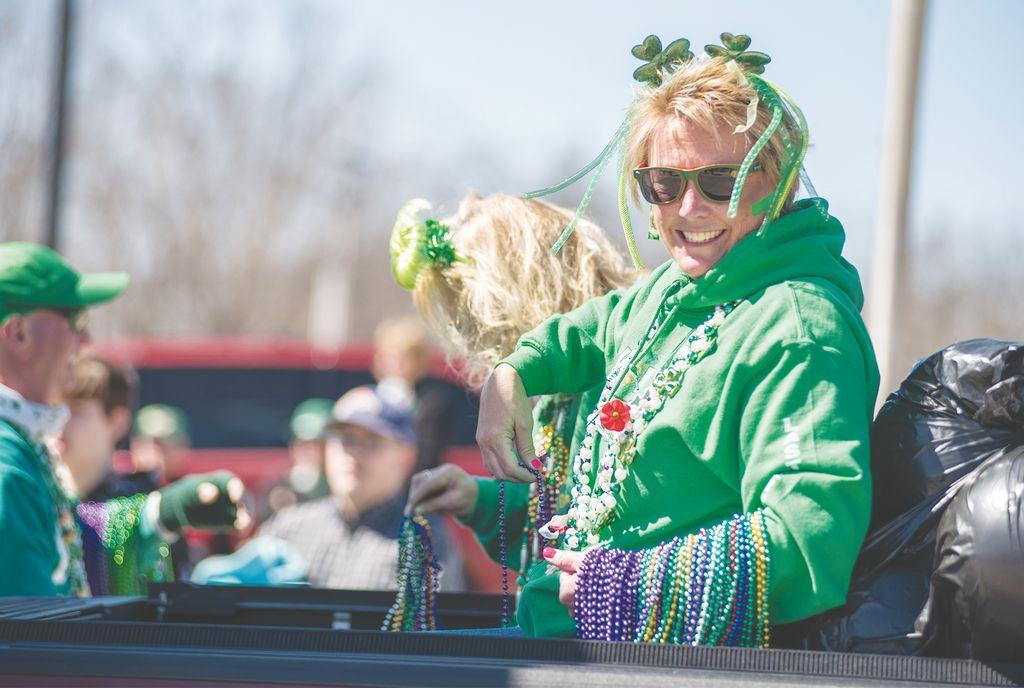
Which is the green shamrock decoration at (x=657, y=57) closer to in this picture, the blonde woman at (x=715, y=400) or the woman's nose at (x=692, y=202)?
the blonde woman at (x=715, y=400)

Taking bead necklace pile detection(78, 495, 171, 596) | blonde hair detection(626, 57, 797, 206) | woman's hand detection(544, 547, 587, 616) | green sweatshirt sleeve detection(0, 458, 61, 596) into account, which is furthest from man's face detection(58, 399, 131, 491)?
blonde hair detection(626, 57, 797, 206)

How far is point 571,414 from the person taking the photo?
267 centimetres

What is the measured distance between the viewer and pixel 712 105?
6.85 feet

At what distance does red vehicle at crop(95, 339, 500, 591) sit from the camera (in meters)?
9.80

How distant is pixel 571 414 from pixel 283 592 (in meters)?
0.92

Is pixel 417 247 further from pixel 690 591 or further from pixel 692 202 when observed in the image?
pixel 690 591

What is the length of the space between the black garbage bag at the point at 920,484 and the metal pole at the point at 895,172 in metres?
2.46

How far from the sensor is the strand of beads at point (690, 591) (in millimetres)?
1840

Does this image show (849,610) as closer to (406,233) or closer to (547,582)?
(547,582)

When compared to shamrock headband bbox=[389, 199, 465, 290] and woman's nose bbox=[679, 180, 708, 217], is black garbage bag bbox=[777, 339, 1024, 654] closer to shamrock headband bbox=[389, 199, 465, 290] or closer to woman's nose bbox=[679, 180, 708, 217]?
woman's nose bbox=[679, 180, 708, 217]

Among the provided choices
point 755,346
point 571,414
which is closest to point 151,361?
point 571,414

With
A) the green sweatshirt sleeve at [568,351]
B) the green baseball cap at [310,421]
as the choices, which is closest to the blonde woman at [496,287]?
the green sweatshirt sleeve at [568,351]

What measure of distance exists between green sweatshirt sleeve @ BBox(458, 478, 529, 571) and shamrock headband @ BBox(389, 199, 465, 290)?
560 mm

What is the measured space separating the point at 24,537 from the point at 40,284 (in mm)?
748
